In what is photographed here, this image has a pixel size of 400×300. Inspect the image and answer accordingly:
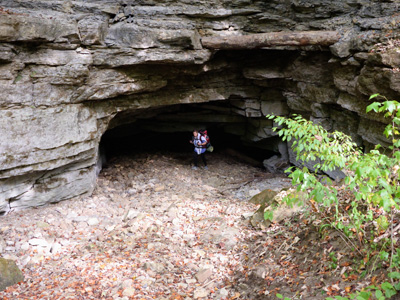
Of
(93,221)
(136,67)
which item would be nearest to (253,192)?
(93,221)

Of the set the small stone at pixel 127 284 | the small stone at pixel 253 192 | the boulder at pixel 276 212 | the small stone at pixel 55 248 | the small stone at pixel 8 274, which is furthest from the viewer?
the small stone at pixel 253 192

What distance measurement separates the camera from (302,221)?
5289 millimetres

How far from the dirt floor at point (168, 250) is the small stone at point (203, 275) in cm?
2

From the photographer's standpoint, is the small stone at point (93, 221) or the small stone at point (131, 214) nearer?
the small stone at point (93, 221)

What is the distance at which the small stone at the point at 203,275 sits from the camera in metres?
4.93

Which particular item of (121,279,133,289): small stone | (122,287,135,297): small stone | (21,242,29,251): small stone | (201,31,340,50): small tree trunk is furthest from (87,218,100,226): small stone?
(201,31,340,50): small tree trunk

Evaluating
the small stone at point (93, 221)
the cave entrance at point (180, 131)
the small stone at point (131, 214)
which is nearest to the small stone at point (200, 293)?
the small stone at point (131, 214)

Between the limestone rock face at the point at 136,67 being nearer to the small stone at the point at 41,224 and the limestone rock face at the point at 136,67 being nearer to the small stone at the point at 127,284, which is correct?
the small stone at the point at 41,224

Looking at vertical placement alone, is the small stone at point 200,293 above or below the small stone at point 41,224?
above

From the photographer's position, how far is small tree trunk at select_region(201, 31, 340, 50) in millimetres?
7750

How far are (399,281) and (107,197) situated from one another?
24.6ft

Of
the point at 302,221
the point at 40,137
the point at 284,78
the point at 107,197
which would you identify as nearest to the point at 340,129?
the point at 284,78

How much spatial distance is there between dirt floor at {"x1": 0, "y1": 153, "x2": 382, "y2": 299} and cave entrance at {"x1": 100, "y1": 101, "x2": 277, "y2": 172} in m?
4.02

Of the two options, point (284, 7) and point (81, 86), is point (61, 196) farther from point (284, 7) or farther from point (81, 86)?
point (284, 7)
